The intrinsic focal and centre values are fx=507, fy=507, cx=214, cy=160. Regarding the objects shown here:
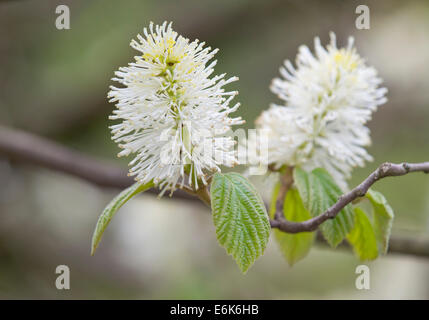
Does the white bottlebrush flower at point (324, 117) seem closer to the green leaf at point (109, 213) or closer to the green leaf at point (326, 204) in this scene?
the green leaf at point (326, 204)

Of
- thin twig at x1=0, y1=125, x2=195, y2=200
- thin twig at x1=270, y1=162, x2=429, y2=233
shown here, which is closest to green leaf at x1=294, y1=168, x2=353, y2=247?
thin twig at x1=270, y1=162, x2=429, y2=233

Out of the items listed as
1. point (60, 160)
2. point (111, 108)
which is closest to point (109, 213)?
point (60, 160)

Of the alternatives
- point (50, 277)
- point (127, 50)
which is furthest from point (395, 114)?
point (50, 277)

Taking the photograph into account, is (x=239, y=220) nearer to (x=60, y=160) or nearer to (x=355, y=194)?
(x=355, y=194)

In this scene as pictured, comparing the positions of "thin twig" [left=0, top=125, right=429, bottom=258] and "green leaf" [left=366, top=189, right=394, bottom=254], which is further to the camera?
"thin twig" [left=0, top=125, right=429, bottom=258]

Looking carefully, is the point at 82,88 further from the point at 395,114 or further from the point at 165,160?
the point at 165,160

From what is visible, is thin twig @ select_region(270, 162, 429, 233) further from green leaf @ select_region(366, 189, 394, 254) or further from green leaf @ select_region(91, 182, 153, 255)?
green leaf @ select_region(91, 182, 153, 255)
